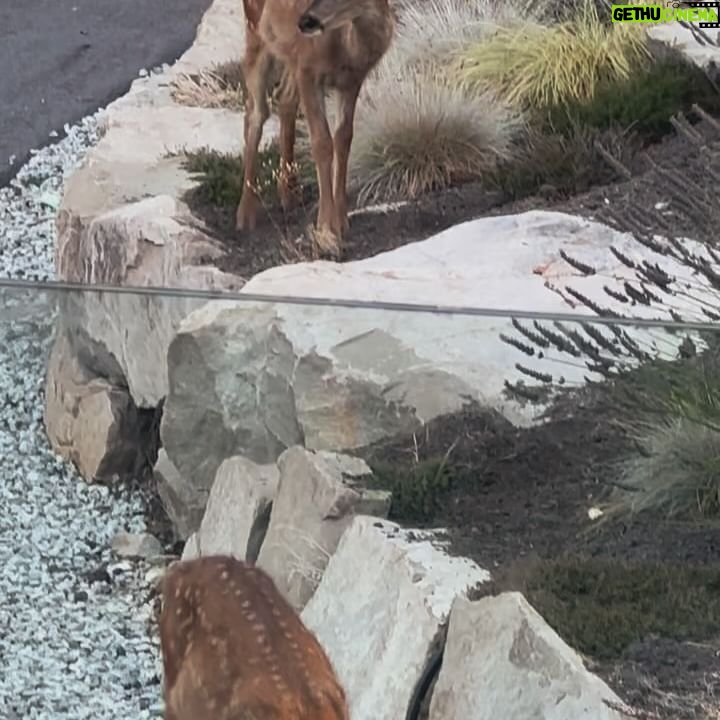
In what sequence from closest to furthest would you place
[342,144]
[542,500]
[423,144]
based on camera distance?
[542,500]
[342,144]
[423,144]

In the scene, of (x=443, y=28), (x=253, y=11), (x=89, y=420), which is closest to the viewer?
(x=89, y=420)

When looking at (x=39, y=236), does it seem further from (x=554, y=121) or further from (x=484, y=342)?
(x=484, y=342)

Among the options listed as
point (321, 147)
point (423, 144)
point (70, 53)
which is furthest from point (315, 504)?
point (70, 53)

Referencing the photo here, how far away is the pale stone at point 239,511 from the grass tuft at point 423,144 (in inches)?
141

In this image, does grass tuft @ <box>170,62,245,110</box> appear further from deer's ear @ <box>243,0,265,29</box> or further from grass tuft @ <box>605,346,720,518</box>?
grass tuft @ <box>605,346,720,518</box>

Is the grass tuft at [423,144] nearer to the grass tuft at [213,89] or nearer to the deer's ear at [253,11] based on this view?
the deer's ear at [253,11]

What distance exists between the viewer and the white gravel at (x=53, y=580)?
3520 millimetres

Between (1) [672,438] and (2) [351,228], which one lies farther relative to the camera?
(2) [351,228]

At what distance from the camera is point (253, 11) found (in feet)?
22.8

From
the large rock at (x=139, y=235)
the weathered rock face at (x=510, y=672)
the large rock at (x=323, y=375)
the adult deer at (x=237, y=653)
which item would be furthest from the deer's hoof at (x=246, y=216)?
the adult deer at (x=237, y=653)

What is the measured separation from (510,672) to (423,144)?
13.8 ft

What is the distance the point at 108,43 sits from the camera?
11750 mm

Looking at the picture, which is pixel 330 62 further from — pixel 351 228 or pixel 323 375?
pixel 323 375

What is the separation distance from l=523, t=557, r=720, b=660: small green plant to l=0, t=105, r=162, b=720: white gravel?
738 millimetres
